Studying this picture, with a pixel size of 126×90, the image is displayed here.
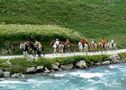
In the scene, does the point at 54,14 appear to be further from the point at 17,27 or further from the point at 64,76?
the point at 64,76

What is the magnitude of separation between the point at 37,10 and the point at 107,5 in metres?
27.3

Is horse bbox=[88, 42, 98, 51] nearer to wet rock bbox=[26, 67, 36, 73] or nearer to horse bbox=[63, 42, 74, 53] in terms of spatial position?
horse bbox=[63, 42, 74, 53]

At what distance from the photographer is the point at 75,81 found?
2175 inches


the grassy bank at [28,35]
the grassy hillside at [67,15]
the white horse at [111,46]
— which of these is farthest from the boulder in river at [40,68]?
the grassy hillside at [67,15]

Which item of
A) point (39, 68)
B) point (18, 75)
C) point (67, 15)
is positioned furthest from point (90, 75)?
point (67, 15)

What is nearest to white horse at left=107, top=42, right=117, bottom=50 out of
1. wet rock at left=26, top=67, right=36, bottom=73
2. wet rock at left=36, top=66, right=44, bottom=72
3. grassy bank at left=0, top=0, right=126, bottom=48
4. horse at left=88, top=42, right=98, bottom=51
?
horse at left=88, top=42, right=98, bottom=51

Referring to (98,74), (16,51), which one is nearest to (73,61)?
(98,74)

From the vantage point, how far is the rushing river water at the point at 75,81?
51.6 m

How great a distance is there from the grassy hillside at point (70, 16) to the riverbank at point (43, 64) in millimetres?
17088

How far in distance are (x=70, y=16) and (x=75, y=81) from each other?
147ft

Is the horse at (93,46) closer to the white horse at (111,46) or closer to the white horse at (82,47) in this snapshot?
the white horse at (82,47)

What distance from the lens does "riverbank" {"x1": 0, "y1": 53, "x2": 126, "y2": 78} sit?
186ft

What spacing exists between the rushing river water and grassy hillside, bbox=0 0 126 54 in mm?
22291

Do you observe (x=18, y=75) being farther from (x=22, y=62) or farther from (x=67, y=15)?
(x=67, y=15)
